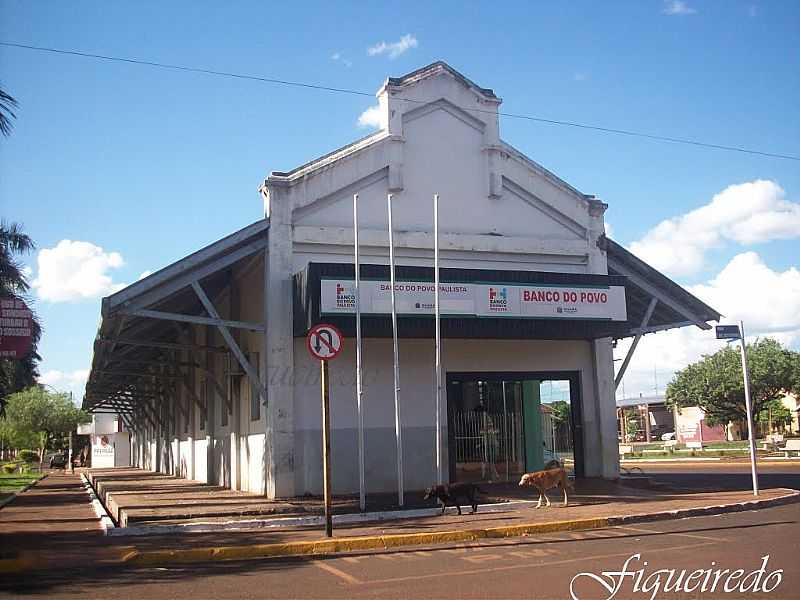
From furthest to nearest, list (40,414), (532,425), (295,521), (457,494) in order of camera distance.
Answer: (40,414), (532,425), (457,494), (295,521)

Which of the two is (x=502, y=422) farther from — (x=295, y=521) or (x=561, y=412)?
(x=295, y=521)

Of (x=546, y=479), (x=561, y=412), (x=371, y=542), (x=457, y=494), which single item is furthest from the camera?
(x=561, y=412)

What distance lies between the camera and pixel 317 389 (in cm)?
1864

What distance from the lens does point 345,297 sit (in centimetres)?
1730

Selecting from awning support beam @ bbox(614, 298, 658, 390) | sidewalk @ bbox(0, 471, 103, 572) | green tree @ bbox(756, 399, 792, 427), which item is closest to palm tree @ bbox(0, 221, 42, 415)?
sidewalk @ bbox(0, 471, 103, 572)

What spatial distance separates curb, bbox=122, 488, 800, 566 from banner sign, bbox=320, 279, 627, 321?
240 inches

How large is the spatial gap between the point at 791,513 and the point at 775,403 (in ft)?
194

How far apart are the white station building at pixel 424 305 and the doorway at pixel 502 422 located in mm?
50

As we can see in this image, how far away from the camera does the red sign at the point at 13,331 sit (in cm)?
1259

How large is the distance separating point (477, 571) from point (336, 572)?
5.53 ft

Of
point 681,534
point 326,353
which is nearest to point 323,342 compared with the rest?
point 326,353

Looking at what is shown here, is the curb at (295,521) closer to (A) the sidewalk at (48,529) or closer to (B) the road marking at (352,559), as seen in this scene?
(A) the sidewalk at (48,529)

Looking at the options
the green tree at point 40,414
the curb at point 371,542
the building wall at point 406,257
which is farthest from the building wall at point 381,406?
the green tree at point 40,414

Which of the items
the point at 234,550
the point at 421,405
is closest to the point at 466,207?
the point at 421,405
